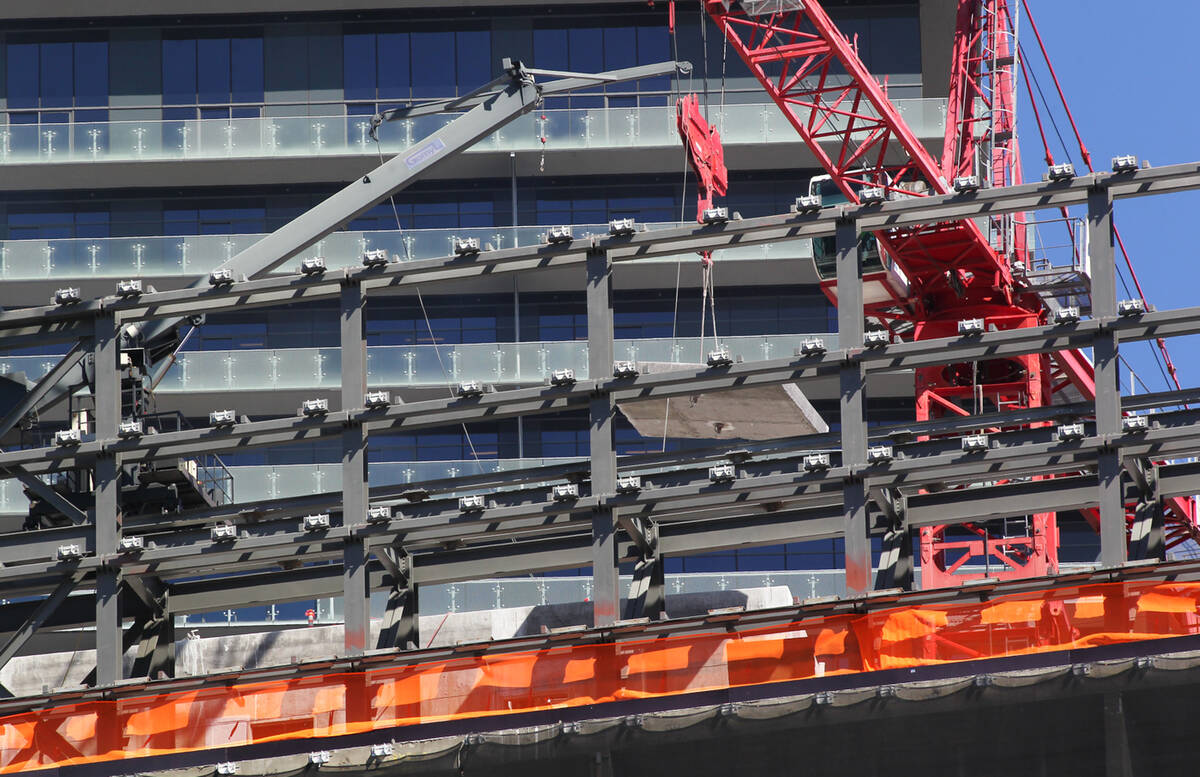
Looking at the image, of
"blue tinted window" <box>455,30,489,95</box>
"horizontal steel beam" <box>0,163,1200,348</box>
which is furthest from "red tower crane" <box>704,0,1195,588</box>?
"horizontal steel beam" <box>0,163,1200,348</box>

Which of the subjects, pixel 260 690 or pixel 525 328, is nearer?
pixel 260 690

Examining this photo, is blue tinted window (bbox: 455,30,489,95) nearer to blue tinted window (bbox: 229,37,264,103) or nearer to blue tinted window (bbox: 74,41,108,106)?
blue tinted window (bbox: 229,37,264,103)

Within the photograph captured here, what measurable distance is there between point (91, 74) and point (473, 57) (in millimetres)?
12343

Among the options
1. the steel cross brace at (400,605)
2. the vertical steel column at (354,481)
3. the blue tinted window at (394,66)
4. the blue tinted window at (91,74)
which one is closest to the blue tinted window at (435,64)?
the blue tinted window at (394,66)

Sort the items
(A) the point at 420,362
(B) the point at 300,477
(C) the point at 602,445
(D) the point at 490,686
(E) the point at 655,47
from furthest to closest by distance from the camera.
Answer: (E) the point at 655,47
(A) the point at 420,362
(B) the point at 300,477
(C) the point at 602,445
(D) the point at 490,686

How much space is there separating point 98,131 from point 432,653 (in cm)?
3222

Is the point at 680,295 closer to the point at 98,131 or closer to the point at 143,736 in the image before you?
the point at 98,131

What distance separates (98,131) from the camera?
54219mm

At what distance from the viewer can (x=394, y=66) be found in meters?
56.3

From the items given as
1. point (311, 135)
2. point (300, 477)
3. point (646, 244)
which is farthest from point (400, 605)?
point (311, 135)

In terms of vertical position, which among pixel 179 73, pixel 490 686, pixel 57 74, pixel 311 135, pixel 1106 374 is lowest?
pixel 490 686

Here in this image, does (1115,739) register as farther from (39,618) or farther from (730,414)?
(39,618)

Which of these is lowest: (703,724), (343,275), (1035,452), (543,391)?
(703,724)

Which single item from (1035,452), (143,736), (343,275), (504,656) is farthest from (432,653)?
(1035,452)
